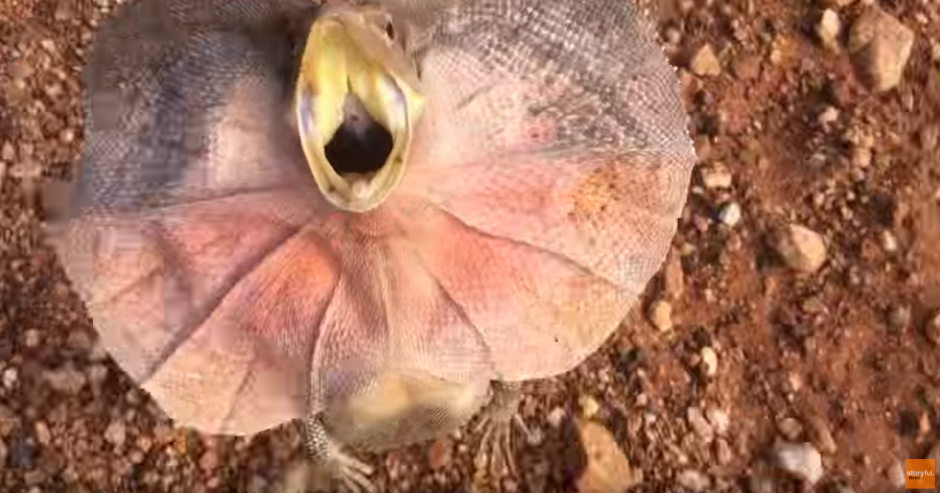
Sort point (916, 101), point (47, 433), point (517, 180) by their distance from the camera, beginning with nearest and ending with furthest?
point (517, 180)
point (47, 433)
point (916, 101)

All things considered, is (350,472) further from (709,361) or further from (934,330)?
(934,330)

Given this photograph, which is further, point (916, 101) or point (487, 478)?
point (916, 101)

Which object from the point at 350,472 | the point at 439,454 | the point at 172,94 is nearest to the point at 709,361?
the point at 439,454

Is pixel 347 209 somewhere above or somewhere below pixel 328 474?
above

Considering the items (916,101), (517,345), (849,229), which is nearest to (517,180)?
(517,345)

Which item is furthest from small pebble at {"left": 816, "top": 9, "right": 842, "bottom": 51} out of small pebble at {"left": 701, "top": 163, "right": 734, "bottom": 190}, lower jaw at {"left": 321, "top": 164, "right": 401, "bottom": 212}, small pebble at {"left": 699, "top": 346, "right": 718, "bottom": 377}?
lower jaw at {"left": 321, "top": 164, "right": 401, "bottom": 212}

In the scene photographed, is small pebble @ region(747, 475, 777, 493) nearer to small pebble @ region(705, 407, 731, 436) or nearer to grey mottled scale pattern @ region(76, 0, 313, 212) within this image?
small pebble @ region(705, 407, 731, 436)

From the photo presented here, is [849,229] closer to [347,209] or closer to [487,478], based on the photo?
[487,478]
